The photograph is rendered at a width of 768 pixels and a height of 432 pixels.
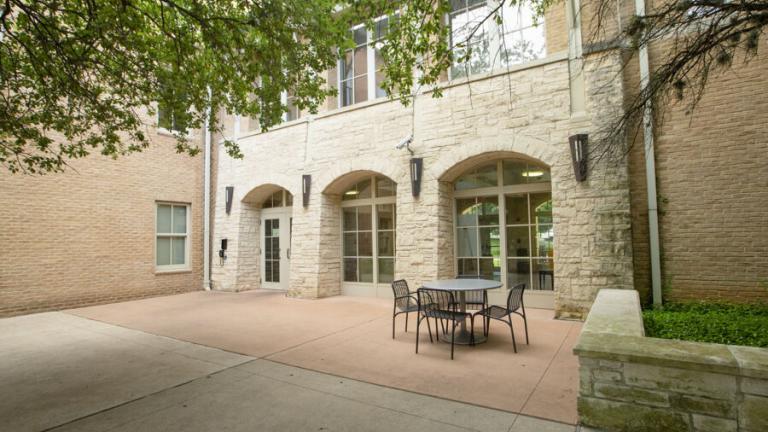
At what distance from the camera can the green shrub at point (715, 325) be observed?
3.53 metres

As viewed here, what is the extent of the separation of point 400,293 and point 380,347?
0.87 m

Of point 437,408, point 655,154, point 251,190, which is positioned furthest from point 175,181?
point 655,154

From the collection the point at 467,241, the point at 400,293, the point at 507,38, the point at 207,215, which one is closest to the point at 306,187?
the point at 207,215

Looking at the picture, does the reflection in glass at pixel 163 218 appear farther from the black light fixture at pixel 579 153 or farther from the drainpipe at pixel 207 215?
the black light fixture at pixel 579 153

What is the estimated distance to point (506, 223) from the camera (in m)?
7.35

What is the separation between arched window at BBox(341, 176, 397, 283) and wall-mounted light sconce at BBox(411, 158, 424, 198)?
119 cm

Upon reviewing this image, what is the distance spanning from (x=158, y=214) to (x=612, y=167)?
32.9ft

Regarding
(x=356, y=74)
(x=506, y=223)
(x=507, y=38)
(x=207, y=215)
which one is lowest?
(x=506, y=223)

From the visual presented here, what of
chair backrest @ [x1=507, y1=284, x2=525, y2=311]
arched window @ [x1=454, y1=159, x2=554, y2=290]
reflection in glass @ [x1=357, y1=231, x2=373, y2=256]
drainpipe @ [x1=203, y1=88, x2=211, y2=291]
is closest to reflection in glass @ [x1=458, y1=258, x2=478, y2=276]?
arched window @ [x1=454, y1=159, x2=554, y2=290]

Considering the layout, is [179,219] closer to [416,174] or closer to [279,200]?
[279,200]

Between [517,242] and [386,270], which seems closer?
[517,242]

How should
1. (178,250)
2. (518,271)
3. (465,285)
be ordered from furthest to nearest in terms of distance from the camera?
(178,250), (518,271), (465,285)

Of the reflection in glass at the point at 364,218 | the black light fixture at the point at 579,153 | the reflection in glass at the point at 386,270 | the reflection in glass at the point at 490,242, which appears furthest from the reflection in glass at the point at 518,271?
the reflection in glass at the point at 364,218

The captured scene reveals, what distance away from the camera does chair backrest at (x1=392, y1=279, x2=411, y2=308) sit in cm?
516
